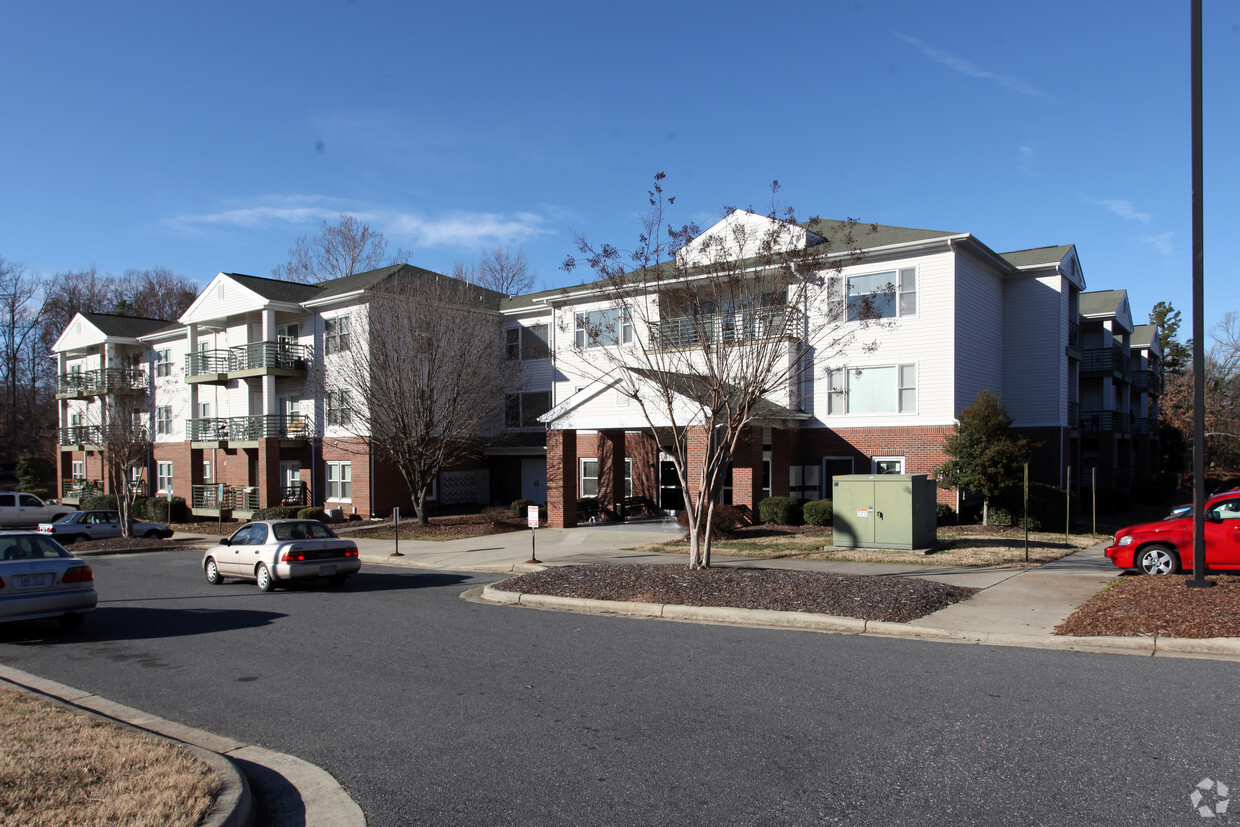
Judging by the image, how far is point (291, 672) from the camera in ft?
29.3

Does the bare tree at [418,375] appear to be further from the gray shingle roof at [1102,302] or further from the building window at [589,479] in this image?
the gray shingle roof at [1102,302]

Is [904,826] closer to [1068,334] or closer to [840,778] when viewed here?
[840,778]

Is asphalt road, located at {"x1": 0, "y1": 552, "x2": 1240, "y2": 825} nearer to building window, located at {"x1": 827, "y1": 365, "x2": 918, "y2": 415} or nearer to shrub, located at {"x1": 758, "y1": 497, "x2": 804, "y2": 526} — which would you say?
shrub, located at {"x1": 758, "y1": 497, "x2": 804, "y2": 526}

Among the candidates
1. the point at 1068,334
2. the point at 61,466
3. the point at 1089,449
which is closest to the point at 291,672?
the point at 1068,334

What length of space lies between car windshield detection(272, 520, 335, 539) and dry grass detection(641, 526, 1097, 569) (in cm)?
772

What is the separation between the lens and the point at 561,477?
86.4 ft

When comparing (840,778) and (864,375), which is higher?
(864,375)

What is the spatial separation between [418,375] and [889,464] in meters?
14.9

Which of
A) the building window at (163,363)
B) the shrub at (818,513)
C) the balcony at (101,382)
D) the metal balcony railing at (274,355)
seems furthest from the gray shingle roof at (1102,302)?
the building window at (163,363)

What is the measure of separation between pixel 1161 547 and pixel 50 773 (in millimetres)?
14957

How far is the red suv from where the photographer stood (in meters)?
13.2

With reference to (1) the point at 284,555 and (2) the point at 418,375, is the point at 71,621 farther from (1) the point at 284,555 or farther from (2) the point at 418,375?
(2) the point at 418,375

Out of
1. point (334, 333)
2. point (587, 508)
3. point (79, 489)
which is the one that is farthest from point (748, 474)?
point (79, 489)

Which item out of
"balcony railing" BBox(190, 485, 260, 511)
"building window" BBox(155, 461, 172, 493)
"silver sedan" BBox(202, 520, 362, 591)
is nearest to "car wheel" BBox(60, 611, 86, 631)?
"silver sedan" BBox(202, 520, 362, 591)
